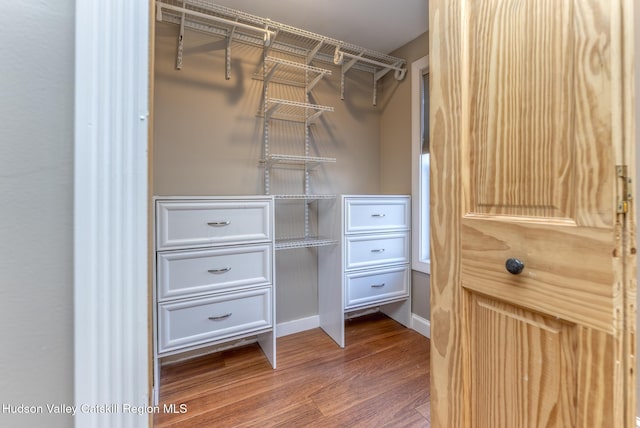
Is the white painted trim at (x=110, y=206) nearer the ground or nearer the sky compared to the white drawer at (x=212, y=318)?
nearer the sky

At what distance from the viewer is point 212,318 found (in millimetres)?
1565

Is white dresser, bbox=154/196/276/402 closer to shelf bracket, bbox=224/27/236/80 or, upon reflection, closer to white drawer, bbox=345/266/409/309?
white drawer, bbox=345/266/409/309

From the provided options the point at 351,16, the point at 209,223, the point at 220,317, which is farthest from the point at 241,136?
the point at 220,317

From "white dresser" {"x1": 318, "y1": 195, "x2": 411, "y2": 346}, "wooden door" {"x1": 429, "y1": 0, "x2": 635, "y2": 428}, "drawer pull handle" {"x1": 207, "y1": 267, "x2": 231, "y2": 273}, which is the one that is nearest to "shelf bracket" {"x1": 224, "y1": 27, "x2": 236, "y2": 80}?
"white dresser" {"x1": 318, "y1": 195, "x2": 411, "y2": 346}

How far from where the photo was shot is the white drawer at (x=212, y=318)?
1.47 meters

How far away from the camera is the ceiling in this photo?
1.71 meters

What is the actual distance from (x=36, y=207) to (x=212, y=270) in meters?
1.25

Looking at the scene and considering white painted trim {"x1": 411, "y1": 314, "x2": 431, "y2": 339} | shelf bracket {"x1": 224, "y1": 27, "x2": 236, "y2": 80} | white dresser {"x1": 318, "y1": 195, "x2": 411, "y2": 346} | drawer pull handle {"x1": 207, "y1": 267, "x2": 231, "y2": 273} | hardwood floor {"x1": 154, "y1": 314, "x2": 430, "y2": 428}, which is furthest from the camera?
white painted trim {"x1": 411, "y1": 314, "x2": 431, "y2": 339}

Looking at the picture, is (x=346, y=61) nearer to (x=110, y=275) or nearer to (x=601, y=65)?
(x=601, y=65)

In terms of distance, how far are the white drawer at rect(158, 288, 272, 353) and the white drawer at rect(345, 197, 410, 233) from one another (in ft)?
2.48

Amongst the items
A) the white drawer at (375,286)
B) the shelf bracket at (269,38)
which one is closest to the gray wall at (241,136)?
the shelf bracket at (269,38)

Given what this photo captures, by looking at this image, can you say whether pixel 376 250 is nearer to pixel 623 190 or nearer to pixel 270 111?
pixel 270 111

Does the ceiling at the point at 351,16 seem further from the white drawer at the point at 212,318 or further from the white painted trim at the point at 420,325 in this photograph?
the white painted trim at the point at 420,325

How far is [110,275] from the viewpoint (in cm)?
39
